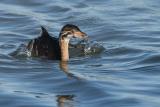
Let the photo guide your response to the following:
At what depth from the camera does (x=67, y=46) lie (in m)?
17.6

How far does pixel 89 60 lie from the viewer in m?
17.4

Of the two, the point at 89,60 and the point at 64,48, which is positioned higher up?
the point at 64,48

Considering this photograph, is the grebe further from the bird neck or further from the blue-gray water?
the blue-gray water

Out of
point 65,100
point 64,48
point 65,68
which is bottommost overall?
point 65,100

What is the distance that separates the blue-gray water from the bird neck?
0.15 m

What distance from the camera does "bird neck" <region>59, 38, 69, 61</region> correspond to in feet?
57.4

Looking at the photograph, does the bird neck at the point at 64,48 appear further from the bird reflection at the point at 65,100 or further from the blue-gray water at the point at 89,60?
the bird reflection at the point at 65,100

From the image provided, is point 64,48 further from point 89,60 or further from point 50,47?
point 89,60

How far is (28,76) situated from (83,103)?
2.29m

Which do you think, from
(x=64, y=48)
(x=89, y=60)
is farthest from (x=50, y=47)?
(x=89, y=60)

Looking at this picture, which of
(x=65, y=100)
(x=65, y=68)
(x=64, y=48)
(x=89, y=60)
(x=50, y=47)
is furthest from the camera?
(x=50, y=47)

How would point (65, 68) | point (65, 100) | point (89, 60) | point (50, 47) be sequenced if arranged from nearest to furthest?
1. point (65, 100)
2. point (65, 68)
3. point (89, 60)
4. point (50, 47)

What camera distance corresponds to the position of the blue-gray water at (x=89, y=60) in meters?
14.3

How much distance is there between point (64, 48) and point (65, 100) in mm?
3699
